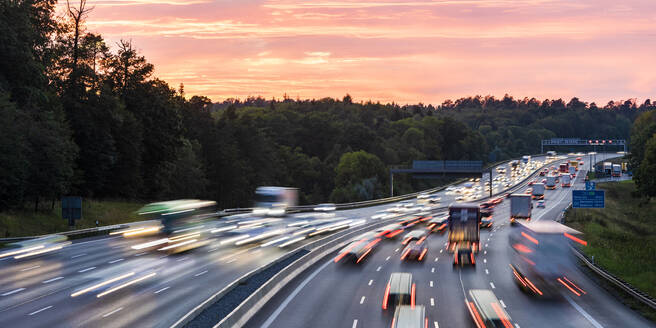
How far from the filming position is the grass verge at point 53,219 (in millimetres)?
60459

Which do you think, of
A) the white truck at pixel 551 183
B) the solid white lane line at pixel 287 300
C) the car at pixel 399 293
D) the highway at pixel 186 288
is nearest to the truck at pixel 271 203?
the highway at pixel 186 288

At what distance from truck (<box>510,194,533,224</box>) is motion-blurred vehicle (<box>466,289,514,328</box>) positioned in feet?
180

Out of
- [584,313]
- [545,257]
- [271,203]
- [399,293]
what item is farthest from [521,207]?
[399,293]

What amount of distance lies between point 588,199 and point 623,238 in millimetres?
6728

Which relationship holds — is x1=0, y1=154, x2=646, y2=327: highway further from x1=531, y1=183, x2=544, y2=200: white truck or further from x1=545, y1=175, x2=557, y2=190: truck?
x1=545, y1=175, x2=557, y2=190: truck

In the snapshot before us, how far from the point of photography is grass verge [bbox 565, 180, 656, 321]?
1921 inches

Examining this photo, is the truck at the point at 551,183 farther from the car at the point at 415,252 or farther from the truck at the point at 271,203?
the car at the point at 415,252

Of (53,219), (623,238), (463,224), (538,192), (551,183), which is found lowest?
(623,238)

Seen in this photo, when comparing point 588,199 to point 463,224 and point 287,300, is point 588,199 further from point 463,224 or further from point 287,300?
point 287,300

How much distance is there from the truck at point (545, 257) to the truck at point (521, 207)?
50.0 meters

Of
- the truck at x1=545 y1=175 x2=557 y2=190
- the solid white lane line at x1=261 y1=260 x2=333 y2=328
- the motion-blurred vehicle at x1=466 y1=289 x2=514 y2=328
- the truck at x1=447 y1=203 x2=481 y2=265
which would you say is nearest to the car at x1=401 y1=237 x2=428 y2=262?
the truck at x1=447 y1=203 x2=481 y2=265

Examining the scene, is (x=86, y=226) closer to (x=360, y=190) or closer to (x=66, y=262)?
(x=66, y=262)

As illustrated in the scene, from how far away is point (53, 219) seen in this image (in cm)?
6712

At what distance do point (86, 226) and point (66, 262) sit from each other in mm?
24397
